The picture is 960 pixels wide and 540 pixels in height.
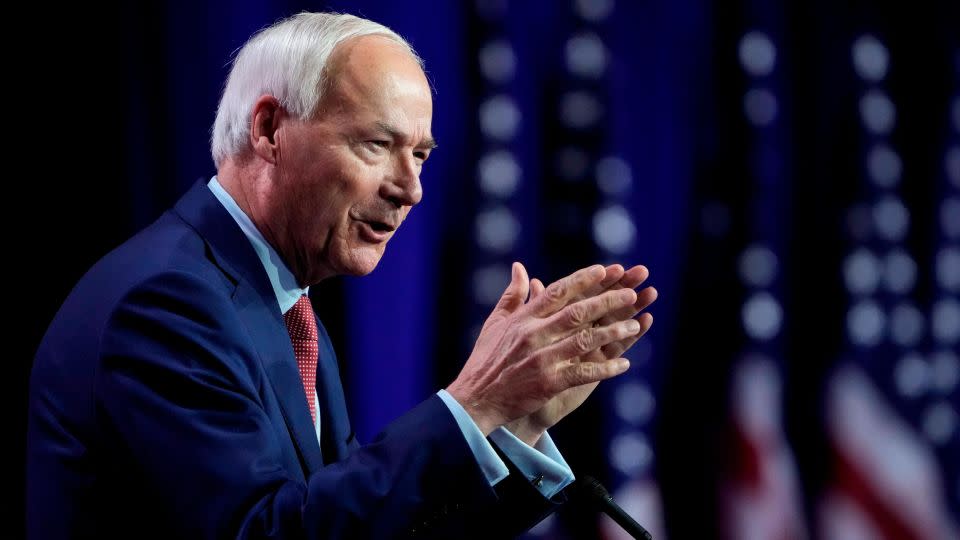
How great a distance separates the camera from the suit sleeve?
0.99 m

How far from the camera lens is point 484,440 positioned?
1.04m

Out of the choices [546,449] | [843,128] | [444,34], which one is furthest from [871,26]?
[546,449]

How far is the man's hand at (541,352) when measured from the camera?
3.45 ft

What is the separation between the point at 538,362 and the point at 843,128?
6.02ft

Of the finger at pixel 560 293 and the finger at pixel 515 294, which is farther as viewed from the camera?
the finger at pixel 515 294

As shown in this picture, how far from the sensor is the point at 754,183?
2518 mm

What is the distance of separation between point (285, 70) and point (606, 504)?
72cm

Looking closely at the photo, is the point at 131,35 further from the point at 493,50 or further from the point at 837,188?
the point at 837,188

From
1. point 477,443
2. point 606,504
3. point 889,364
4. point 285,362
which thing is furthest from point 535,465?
point 889,364

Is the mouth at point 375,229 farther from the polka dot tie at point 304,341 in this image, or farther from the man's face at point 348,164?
the polka dot tie at point 304,341

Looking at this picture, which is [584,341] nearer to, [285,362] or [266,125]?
[285,362]

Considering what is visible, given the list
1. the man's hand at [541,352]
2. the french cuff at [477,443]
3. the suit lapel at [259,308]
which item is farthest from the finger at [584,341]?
the suit lapel at [259,308]

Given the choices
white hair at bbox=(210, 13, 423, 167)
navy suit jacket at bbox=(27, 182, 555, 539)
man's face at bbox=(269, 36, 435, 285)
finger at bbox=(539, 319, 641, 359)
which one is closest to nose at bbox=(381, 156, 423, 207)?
man's face at bbox=(269, 36, 435, 285)

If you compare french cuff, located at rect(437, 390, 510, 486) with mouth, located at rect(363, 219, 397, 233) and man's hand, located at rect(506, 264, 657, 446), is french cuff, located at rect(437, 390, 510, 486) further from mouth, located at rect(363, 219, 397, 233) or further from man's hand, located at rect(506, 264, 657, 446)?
mouth, located at rect(363, 219, 397, 233)
